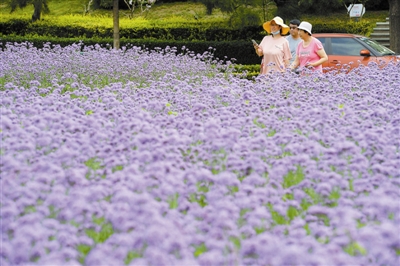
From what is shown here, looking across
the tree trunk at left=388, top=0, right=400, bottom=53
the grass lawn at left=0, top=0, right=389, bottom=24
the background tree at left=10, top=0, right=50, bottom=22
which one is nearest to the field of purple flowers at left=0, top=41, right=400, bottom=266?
the tree trunk at left=388, top=0, right=400, bottom=53

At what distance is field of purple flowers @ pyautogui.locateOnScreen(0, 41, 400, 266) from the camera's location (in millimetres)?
2553

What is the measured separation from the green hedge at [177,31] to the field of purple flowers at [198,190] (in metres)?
13.8

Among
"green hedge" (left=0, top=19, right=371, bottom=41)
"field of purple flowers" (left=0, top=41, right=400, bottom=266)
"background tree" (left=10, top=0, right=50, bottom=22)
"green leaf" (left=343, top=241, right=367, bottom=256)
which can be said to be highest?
"background tree" (left=10, top=0, right=50, bottom=22)

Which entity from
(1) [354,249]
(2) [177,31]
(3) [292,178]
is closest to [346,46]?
(2) [177,31]

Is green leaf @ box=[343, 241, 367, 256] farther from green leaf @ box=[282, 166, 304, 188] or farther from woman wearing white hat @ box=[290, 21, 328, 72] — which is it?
woman wearing white hat @ box=[290, 21, 328, 72]

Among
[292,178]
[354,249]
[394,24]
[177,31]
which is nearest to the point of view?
[354,249]

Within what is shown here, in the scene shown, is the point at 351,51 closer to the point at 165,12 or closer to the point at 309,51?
the point at 309,51

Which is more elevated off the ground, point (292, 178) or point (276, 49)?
point (276, 49)

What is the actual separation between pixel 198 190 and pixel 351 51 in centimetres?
937

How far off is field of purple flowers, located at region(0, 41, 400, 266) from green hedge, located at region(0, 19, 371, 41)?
1379 cm

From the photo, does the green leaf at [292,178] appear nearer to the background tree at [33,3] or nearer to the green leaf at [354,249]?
the green leaf at [354,249]

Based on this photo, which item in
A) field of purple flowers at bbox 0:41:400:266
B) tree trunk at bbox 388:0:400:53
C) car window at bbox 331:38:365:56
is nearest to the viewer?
field of purple flowers at bbox 0:41:400:266

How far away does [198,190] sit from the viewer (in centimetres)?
358

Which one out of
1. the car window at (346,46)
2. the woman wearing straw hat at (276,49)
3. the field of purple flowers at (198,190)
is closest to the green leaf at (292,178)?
the field of purple flowers at (198,190)
